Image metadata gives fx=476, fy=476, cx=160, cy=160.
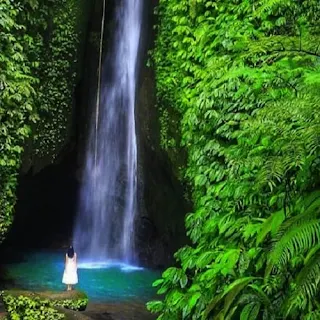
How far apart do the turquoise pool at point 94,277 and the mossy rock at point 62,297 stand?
1194 mm

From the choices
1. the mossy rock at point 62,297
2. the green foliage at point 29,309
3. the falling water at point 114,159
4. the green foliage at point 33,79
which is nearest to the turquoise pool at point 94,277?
the falling water at point 114,159

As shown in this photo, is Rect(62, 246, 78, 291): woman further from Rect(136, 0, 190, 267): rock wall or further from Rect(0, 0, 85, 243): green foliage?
Rect(136, 0, 190, 267): rock wall

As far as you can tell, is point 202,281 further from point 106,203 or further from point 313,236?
point 106,203

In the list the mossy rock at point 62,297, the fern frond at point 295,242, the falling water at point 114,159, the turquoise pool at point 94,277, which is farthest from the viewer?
the falling water at point 114,159

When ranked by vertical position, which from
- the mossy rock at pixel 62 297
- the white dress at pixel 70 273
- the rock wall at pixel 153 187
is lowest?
the mossy rock at pixel 62 297

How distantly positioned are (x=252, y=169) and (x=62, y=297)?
4018mm

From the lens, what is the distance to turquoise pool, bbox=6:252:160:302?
8.84 meters

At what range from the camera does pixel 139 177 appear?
39.7 ft

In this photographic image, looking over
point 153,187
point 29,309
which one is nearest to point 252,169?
point 29,309

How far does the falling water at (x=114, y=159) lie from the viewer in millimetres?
12461

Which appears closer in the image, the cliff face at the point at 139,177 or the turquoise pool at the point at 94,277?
the turquoise pool at the point at 94,277

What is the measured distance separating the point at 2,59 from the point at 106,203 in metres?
5.48

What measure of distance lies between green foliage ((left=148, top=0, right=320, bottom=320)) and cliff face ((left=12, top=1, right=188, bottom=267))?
305 cm

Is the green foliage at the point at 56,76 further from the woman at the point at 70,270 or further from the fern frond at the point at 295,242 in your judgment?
the fern frond at the point at 295,242
